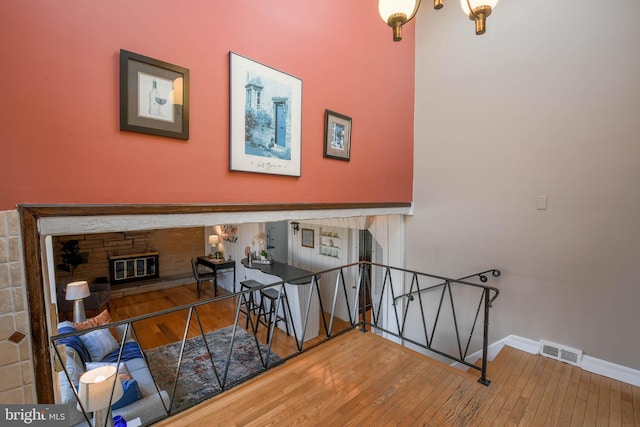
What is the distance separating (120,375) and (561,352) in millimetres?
3952

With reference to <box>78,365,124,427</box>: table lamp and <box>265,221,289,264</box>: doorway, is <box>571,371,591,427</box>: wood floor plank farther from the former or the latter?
<box>265,221,289,264</box>: doorway

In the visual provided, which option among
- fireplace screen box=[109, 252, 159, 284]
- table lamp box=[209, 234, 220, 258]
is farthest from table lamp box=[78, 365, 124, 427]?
fireplace screen box=[109, 252, 159, 284]

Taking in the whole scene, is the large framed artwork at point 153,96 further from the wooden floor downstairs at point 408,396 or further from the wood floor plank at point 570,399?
the wood floor plank at point 570,399

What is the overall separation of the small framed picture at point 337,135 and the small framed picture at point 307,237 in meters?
3.24

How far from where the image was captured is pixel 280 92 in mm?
2170

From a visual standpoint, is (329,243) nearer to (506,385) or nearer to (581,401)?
(506,385)

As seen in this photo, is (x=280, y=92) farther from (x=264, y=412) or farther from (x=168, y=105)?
(x=264, y=412)

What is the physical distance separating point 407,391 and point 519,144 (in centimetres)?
244

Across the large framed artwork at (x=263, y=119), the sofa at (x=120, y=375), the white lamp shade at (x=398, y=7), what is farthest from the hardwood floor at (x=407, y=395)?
the white lamp shade at (x=398, y=7)

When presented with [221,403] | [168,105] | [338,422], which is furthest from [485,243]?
[168,105]

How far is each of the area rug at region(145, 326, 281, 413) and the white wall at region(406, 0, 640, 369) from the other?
2.79 m

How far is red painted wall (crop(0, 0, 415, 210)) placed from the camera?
4.17 feet

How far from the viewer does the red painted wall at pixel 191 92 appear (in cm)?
127

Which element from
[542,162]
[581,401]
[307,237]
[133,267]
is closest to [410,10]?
[542,162]
